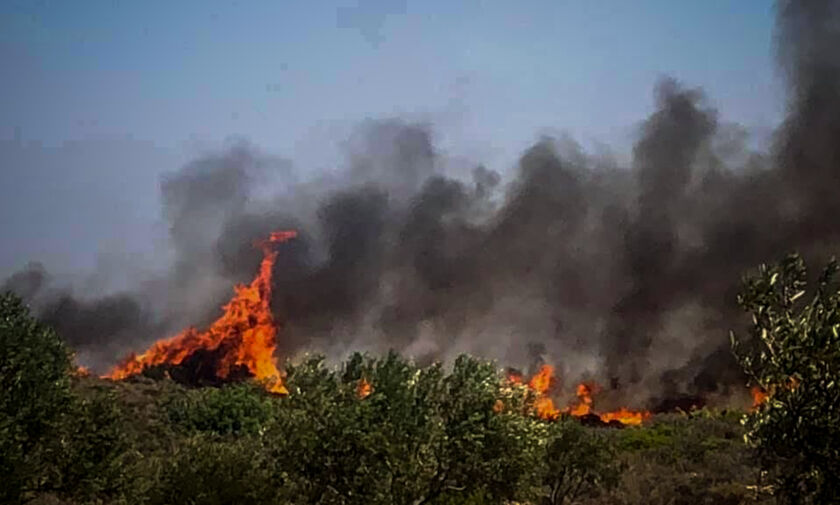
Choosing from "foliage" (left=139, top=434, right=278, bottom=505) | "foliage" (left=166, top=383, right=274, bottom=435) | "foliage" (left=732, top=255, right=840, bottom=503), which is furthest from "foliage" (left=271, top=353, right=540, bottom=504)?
"foliage" (left=166, top=383, right=274, bottom=435)

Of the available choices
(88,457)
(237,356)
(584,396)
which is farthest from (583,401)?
(88,457)

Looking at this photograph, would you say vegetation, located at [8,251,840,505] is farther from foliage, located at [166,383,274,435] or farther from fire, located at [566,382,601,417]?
fire, located at [566,382,601,417]

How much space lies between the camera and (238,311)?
452 ft

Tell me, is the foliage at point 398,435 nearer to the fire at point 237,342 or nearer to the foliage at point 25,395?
the foliage at point 25,395

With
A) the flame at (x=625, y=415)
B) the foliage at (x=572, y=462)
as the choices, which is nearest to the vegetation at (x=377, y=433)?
the foliage at (x=572, y=462)

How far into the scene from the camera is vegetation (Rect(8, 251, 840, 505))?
15969mm

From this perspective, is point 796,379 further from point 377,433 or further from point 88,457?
point 88,457

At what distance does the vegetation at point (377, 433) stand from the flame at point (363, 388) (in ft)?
0.22

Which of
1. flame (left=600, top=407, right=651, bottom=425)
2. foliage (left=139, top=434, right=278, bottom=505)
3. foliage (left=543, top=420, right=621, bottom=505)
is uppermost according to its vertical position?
flame (left=600, top=407, right=651, bottom=425)

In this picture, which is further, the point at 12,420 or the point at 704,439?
the point at 704,439

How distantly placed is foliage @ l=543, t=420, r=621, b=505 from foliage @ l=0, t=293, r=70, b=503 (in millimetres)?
22657

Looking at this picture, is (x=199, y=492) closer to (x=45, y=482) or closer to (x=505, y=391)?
(x=45, y=482)

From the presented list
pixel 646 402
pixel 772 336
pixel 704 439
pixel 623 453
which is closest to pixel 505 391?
pixel 772 336

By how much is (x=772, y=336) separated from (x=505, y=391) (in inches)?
376
